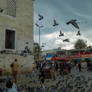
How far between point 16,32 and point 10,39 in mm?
1140

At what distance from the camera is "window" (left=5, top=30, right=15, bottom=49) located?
20.3 m

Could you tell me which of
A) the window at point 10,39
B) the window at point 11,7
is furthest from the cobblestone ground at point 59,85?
the window at point 11,7

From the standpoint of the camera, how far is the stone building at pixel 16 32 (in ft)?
62.3

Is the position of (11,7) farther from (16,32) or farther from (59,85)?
(59,85)

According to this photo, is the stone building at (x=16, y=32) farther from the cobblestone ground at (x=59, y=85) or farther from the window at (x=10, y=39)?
the cobblestone ground at (x=59, y=85)

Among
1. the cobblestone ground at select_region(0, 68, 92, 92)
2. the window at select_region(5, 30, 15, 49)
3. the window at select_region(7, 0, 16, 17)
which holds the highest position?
Result: the window at select_region(7, 0, 16, 17)

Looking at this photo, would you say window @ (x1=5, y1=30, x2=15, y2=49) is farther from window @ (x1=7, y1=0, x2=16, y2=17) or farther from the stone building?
window @ (x1=7, y1=0, x2=16, y2=17)

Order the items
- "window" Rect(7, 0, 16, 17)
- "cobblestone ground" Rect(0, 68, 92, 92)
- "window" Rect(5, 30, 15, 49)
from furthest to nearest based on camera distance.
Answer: "window" Rect(5, 30, 15, 49) → "window" Rect(7, 0, 16, 17) → "cobblestone ground" Rect(0, 68, 92, 92)

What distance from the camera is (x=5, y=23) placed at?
1939 cm

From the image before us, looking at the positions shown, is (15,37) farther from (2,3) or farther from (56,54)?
(56,54)

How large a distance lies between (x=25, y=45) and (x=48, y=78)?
21.7ft

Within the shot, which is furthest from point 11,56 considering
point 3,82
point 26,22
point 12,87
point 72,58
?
point 72,58

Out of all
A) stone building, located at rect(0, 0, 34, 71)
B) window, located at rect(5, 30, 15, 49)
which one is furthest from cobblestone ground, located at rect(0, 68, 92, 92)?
window, located at rect(5, 30, 15, 49)

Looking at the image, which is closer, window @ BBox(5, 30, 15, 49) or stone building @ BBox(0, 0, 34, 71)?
stone building @ BBox(0, 0, 34, 71)
